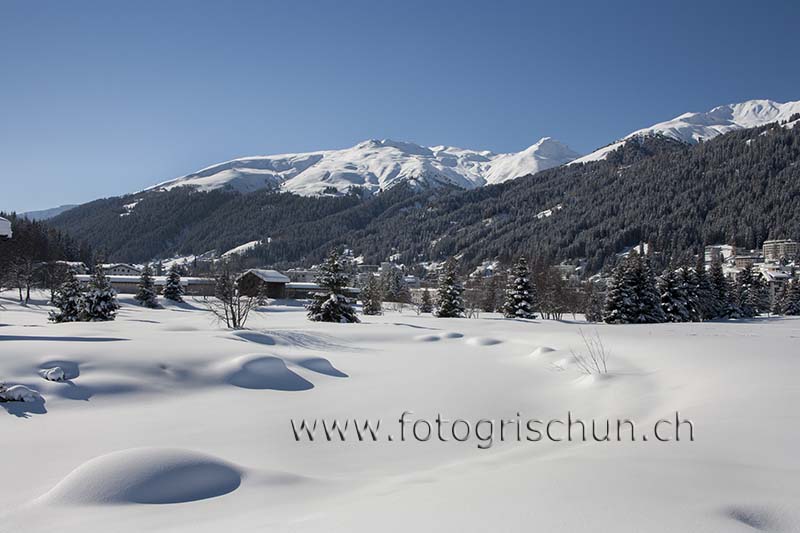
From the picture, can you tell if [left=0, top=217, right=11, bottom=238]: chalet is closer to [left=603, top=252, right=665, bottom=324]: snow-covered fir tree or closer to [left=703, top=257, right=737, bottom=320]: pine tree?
[left=603, top=252, right=665, bottom=324]: snow-covered fir tree

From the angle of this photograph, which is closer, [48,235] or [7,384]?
[7,384]

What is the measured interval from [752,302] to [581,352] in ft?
199

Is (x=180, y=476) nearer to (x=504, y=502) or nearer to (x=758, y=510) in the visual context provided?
(x=504, y=502)

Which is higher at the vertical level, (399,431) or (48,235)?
(48,235)

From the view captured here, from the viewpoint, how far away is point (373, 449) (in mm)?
7773

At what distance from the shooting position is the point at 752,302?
211ft

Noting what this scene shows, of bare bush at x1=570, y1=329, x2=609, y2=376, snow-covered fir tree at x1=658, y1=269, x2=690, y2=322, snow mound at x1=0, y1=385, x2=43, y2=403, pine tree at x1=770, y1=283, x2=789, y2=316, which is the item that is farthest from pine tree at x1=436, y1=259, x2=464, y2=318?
pine tree at x1=770, y1=283, x2=789, y2=316

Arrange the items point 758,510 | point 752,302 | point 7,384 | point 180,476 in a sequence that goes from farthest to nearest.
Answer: point 752,302, point 7,384, point 180,476, point 758,510

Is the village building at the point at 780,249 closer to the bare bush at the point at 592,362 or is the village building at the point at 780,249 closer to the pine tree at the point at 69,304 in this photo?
the bare bush at the point at 592,362

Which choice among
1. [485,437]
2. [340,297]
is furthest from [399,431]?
[340,297]

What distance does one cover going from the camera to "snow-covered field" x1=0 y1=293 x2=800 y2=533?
165 inches

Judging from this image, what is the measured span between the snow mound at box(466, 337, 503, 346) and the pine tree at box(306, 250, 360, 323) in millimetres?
13725

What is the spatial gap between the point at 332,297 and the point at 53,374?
2637 centimetres

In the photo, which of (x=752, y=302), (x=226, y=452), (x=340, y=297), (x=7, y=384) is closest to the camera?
(x=226, y=452)
